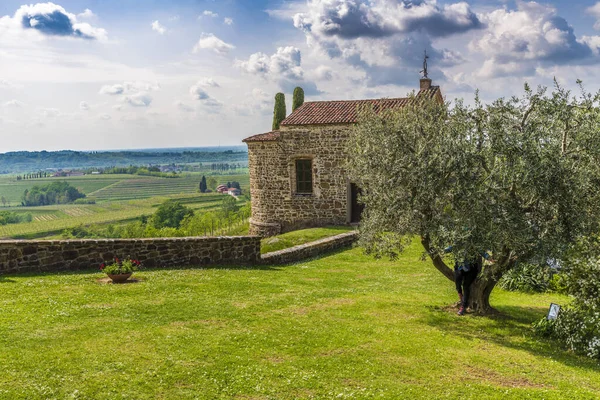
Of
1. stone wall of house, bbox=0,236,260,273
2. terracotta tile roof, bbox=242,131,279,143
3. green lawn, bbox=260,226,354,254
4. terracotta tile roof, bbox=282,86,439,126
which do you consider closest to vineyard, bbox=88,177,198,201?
terracotta tile roof, bbox=242,131,279,143

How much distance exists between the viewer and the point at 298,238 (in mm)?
25375

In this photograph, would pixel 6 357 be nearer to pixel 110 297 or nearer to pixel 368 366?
pixel 110 297

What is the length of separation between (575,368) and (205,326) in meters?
7.27

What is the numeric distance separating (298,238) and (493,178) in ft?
52.0

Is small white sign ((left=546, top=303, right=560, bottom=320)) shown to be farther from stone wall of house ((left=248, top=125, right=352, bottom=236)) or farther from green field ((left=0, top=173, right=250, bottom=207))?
green field ((left=0, top=173, right=250, bottom=207))

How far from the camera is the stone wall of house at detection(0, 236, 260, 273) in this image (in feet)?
48.6

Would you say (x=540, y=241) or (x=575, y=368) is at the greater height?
(x=540, y=241)

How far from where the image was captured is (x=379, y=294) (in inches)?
563

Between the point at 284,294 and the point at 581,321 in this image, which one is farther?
the point at 284,294

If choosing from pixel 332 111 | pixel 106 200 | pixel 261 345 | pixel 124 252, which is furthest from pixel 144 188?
pixel 261 345

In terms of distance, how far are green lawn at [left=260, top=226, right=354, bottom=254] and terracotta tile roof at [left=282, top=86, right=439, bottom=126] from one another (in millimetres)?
6170

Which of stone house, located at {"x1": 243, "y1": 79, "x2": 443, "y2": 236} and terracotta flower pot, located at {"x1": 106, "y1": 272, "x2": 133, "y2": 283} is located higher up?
stone house, located at {"x1": 243, "y1": 79, "x2": 443, "y2": 236}

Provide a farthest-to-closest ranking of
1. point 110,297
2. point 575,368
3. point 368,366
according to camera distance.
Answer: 1. point 110,297
2. point 575,368
3. point 368,366

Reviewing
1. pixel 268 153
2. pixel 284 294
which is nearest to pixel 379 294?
pixel 284 294
